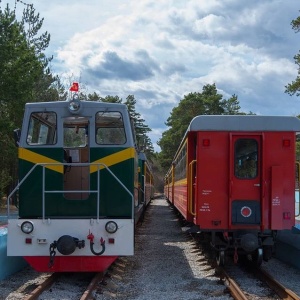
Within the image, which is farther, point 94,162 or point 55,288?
point 94,162

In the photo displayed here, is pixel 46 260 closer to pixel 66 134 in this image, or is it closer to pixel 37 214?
pixel 37 214

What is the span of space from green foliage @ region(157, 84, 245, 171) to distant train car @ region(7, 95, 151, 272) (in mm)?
40711

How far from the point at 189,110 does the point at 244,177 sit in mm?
44154

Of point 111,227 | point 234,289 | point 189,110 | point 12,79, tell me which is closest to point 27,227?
point 111,227

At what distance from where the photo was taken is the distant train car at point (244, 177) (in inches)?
370

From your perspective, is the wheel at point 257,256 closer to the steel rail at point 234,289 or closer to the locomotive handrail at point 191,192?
the steel rail at point 234,289

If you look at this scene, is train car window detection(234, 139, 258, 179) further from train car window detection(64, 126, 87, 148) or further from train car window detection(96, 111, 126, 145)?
train car window detection(64, 126, 87, 148)

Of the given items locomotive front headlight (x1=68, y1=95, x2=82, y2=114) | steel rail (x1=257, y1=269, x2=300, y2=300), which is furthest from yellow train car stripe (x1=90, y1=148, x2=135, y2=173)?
steel rail (x1=257, y1=269, x2=300, y2=300)

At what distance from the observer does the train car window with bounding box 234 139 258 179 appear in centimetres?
955

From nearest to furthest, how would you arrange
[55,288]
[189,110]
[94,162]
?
1. [55,288]
2. [94,162]
3. [189,110]

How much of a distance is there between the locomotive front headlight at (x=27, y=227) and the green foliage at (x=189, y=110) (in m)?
41.8

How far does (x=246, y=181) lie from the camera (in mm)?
9516

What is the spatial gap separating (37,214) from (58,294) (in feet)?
5.71

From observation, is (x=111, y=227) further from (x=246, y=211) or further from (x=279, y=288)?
(x=279, y=288)
